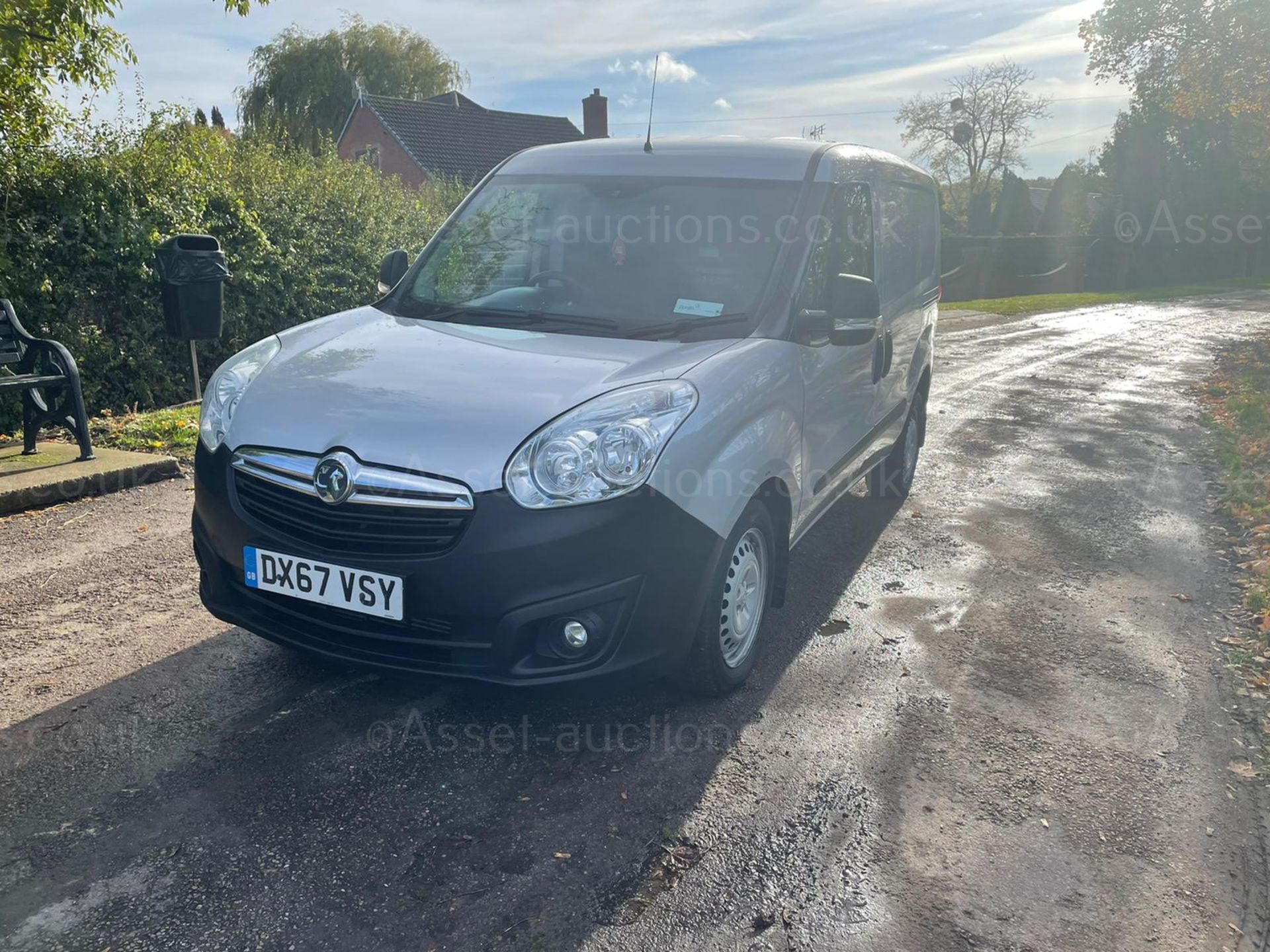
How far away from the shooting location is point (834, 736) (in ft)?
12.0

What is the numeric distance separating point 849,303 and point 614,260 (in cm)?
97

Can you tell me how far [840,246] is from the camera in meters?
4.68

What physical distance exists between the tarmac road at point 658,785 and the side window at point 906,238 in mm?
1609

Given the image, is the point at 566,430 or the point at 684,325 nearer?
the point at 566,430

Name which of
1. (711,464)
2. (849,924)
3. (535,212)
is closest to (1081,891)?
(849,924)

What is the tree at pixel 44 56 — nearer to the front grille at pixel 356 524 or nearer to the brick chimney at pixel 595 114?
the front grille at pixel 356 524

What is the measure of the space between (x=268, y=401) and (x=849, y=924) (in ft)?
7.87

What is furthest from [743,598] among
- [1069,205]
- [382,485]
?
[1069,205]

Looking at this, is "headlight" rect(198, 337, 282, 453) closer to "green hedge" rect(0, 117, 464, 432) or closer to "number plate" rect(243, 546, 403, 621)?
"number plate" rect(243, 546, 403, 621)

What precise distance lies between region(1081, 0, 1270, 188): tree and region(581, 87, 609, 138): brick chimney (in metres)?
19.9

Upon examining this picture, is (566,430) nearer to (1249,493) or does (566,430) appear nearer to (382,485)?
(382,485)

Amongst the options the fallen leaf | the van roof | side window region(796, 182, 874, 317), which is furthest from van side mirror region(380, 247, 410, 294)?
the fallen leaf

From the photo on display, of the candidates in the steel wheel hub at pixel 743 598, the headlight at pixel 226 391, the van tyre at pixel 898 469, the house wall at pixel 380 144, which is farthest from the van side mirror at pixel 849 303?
the house wall at pixel 380 144

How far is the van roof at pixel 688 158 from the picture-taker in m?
4.54
